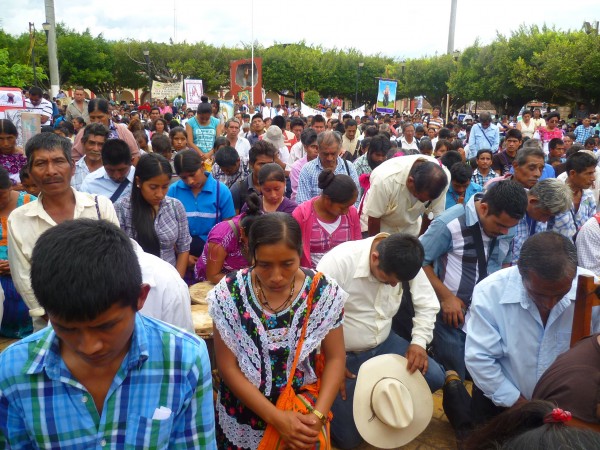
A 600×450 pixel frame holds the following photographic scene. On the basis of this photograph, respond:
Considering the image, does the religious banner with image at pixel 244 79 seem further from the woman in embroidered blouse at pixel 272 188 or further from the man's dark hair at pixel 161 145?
the woman in embroidered blouse at pixel 272 188

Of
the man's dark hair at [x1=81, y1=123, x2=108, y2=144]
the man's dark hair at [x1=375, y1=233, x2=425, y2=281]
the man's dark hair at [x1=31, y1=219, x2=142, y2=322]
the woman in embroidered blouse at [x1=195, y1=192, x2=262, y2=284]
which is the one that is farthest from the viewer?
the man's dark hair at [x1=81, y1=123, x2=108, y2=144]

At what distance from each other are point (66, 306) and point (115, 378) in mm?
310

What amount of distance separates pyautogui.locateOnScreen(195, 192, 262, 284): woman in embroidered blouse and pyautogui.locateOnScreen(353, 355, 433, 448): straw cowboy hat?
1.17 meters

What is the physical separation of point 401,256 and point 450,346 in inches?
53.3

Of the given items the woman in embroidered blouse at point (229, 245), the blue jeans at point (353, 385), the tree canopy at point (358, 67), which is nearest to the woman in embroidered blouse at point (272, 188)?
the woman in embroidered blouse at point (229, 245)

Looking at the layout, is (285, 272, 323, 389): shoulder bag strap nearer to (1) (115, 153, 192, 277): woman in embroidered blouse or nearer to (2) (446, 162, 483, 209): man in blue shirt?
(1) (115, 153, 192, 277): woman in embroidered blouse

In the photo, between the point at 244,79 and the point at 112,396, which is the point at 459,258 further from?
the point at 244,79

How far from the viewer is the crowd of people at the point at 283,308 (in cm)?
143

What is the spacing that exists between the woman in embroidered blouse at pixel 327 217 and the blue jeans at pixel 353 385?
91 cm

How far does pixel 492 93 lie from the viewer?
33.8m

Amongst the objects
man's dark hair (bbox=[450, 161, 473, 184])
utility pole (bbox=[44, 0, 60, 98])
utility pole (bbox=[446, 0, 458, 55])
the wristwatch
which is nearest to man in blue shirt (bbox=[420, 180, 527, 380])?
the wristwatch

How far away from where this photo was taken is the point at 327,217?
423 centimetres

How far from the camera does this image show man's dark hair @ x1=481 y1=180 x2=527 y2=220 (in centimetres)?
348

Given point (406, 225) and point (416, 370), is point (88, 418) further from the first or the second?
point (406, 225)
